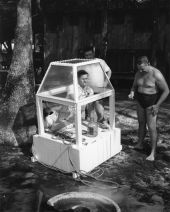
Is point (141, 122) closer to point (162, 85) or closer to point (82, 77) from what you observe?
point (162, 85)

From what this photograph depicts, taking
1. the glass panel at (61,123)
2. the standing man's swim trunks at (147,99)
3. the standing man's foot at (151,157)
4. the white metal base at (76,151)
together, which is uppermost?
the standing man's swim trunks at (147,99)

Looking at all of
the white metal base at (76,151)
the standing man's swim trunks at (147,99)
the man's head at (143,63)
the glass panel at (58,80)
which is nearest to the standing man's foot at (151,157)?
the white metal base at (76,151)

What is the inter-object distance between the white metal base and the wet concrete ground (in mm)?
152

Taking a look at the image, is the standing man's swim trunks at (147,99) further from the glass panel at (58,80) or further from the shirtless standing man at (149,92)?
the glass panel at (58,80)

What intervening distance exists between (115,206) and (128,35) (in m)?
11.5

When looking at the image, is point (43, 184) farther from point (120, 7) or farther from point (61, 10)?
point (61, 10)

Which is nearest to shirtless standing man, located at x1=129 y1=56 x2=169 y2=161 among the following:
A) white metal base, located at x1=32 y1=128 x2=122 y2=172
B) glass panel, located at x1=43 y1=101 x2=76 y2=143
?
white metal base, located at x1=32 y1=128 x2=122 y2=172

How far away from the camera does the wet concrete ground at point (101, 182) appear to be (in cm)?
508

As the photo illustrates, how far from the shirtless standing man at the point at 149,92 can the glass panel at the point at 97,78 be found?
602 millimetres

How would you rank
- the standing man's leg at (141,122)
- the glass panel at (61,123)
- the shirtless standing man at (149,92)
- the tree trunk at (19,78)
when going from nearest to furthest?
the shirtless standing man at (149,92) < the glass panel at (61,123) < the standing man's leg at (141,122) < the tree trunk at (19,78)

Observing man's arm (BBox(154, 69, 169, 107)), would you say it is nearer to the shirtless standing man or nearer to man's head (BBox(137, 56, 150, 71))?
the shirtless standing man

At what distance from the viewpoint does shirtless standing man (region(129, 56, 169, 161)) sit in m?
6.21

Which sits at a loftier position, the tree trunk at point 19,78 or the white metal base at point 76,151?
the tree trunk at point 19,78

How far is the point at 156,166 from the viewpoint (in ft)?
20.9
